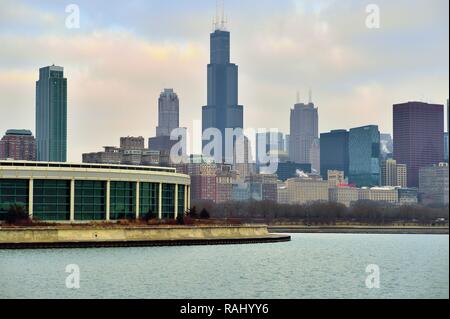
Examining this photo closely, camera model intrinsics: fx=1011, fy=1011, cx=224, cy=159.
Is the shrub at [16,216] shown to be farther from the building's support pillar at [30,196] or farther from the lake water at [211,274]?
the lake water at [211,274]

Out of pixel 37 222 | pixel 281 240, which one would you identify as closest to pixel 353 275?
pixel 37 222

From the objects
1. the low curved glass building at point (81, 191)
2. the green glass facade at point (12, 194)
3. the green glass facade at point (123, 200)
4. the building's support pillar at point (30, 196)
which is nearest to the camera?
the green glass facade at point (12, 194)

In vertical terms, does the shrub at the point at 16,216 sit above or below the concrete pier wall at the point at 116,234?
above

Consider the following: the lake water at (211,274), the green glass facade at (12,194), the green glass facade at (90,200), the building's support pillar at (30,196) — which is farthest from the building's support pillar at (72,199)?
the lake water at (211,274)

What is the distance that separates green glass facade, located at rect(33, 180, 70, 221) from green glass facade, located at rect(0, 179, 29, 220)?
4.71ft

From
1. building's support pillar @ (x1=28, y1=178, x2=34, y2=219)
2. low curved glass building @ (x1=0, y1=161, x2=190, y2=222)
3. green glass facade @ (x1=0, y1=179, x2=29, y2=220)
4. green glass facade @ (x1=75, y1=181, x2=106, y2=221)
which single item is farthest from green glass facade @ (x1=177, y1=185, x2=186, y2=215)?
green glass facade @ (x1=0, y1=179, x2=29, y2=220)

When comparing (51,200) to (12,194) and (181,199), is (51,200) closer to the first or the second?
(12,194)

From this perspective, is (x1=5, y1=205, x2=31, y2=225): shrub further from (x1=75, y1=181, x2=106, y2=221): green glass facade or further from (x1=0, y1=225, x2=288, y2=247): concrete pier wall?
(x1=0, y1=225, x2=288, y2=247): concrete pier wall

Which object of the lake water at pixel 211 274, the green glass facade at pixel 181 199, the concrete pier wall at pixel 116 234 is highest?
the green glass facade at pixel 181 199

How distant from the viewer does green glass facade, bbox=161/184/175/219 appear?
502ft

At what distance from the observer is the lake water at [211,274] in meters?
71.8

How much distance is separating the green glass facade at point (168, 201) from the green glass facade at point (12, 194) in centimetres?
2706

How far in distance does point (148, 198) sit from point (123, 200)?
20.4 feet
